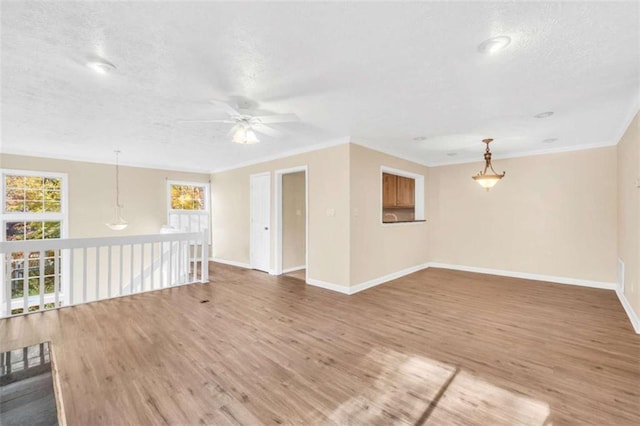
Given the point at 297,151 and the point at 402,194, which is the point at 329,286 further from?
the point at 402,194

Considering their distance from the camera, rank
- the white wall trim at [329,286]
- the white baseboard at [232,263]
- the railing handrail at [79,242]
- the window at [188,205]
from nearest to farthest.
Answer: the railing handrail at [79,242], the white wall trim at [329,286], the white baseboard at [232,263], the window at [188,205]

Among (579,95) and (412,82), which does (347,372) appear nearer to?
(412,82)

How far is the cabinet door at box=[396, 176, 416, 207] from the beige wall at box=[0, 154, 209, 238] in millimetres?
5642

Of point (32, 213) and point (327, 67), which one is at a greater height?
point (327, 67)

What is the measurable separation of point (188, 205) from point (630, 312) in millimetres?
8520

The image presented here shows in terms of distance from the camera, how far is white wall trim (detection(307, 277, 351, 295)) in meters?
4.41

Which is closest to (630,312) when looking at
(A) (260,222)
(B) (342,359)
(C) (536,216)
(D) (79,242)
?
(C) (536,216)

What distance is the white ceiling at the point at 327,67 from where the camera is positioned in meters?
1.69

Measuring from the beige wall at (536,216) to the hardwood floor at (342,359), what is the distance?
1.00m

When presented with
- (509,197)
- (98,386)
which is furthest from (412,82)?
(509,197)

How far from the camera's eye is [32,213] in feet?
17.6

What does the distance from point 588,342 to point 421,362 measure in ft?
6.01

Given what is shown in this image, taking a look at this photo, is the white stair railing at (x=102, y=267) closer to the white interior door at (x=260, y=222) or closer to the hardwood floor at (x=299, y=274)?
the white interior door at (x=260, y=222)

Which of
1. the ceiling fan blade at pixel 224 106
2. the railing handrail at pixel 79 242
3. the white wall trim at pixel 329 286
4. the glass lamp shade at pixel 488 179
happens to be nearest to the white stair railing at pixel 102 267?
the railing handrail at pixel 79 242
